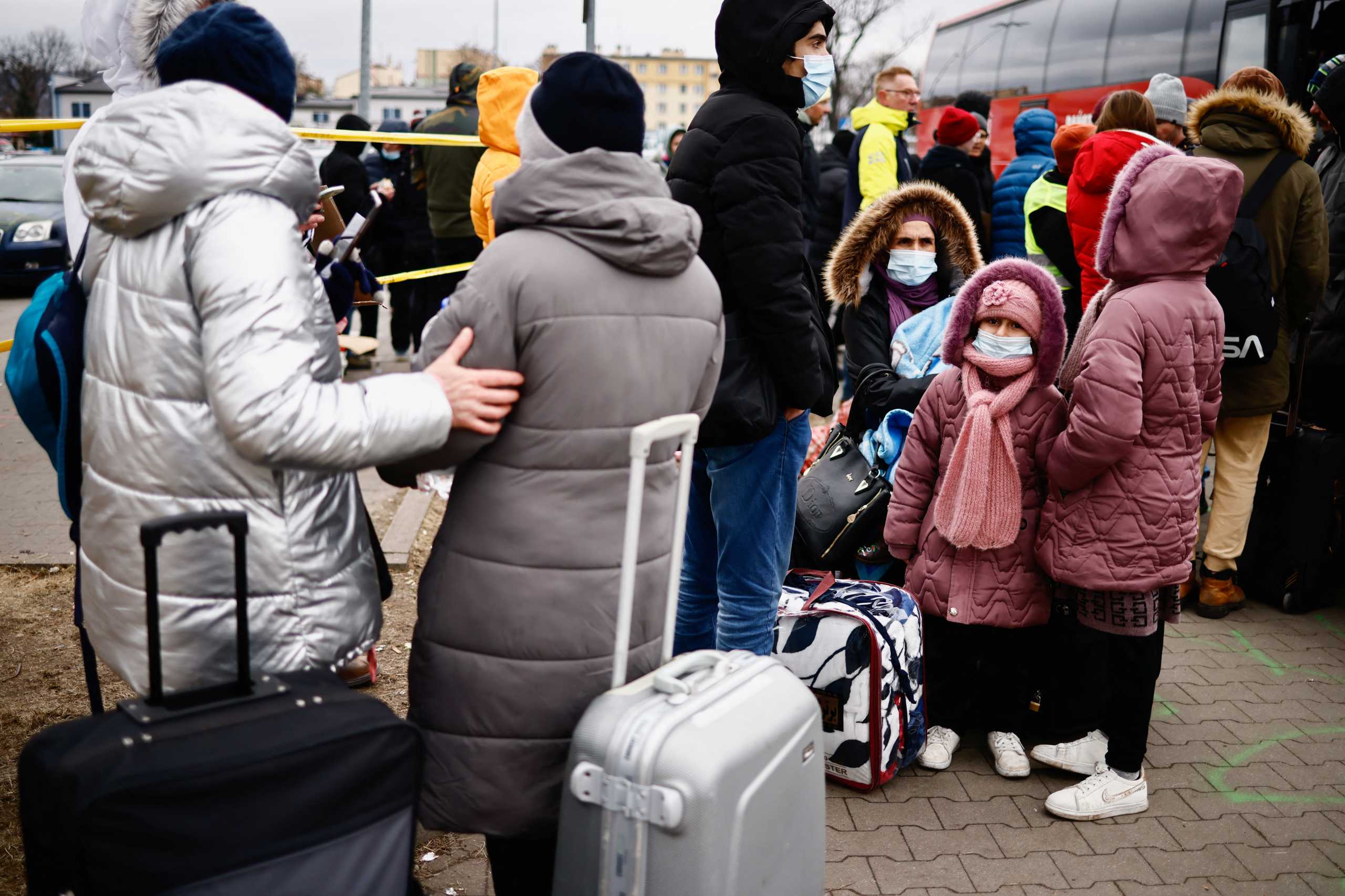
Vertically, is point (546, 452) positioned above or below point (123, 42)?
below

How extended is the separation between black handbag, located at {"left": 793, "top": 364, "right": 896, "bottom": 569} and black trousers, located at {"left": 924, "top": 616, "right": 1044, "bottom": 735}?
0.46 metres

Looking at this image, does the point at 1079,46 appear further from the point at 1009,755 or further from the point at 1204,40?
the point at 1009,755

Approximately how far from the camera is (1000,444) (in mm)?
3543

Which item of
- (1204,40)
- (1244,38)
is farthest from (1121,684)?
(1204,40)

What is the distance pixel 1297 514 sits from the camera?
507 cm

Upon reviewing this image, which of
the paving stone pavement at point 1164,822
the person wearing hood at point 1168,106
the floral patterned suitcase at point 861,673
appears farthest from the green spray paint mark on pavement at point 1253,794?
the person wearing hood at point 1168,106

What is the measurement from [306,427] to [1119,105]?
184 inches

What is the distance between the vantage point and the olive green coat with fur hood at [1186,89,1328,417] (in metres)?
4.80

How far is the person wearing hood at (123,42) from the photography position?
8.03 feet

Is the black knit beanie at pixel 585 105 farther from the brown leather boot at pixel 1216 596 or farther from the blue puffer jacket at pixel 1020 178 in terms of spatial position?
the blue puffer jacket at pixel 1020 178

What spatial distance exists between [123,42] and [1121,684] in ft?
10.4

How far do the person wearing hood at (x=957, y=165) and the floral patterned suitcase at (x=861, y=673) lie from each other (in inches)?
178

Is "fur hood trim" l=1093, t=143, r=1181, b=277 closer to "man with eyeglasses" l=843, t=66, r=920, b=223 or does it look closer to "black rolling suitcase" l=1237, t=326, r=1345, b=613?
"black rolling suitcase" l=1237, t=326, r=1345, b=613

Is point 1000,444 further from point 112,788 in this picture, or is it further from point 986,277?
point 112,788
